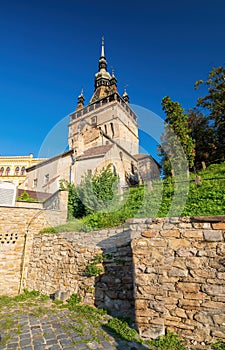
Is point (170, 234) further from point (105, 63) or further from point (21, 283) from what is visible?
point (105, 63)

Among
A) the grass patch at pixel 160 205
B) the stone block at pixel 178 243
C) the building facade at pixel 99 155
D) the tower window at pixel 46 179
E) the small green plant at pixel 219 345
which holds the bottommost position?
the small green plant at pixel 219 345

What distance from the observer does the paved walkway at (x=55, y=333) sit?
3.22 metres

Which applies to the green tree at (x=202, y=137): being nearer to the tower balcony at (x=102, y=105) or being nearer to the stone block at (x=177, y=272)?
the stone block at (x=177, y=272)

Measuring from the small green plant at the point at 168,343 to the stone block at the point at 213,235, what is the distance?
1.72 m

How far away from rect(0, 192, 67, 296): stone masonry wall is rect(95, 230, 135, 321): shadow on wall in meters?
4.68

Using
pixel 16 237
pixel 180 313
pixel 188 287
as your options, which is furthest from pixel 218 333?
pixel 16 237

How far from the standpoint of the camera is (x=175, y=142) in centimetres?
1622

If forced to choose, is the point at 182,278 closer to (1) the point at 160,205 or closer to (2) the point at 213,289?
(2) the point at 213,289

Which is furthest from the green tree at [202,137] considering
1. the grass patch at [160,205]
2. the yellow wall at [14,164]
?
the yellow wall at [14,164]

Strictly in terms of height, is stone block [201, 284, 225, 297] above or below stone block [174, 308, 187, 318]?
above

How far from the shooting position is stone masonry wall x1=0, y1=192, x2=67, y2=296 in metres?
7.78

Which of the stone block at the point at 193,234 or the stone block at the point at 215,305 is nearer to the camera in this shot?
the stone block at the point at 215,305

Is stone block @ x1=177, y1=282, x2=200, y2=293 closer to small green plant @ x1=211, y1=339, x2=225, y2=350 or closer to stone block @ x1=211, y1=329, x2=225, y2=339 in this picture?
stone block @ x1=211, y1=329, x2=225, y2=339

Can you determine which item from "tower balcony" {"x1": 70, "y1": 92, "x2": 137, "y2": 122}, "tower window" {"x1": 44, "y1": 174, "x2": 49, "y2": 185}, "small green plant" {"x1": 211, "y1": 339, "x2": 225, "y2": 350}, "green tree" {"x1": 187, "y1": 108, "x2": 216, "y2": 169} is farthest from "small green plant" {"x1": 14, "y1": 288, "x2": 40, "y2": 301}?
"tower balcony" {"x1": 70, "y1": 92, "x2": 137, "y2": 122}
